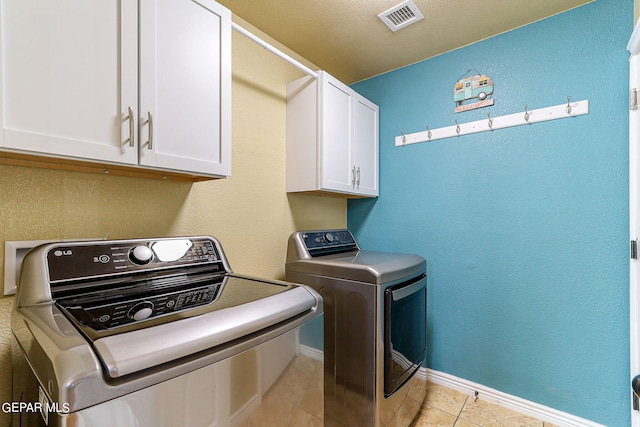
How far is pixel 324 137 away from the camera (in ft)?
6.16

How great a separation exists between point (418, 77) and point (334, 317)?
1874 millimetres

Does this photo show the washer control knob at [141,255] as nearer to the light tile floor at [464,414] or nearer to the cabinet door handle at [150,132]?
the cabinet door handle at [150,132]

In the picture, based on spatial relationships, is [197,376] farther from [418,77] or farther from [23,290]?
[418,77]

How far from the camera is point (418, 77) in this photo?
227cm

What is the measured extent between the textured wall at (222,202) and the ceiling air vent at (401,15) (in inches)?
28.0

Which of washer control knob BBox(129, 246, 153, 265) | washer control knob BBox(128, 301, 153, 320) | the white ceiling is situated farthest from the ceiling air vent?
washer control knob BBox(128, 301, 153, 320)

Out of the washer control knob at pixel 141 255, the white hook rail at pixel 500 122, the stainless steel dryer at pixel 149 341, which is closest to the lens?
the stainless steel dryer at pixel 149 341

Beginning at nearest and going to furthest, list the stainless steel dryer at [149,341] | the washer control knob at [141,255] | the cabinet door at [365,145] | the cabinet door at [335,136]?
1. the stainless steel dryer at [149,341]
2. the washer control knob at [141,255]
3. the cabinet door at [335,136]
4. the cabinet door at [365,145]

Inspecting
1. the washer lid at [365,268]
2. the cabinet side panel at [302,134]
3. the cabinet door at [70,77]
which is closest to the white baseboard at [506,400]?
the washer lid at [365,268]

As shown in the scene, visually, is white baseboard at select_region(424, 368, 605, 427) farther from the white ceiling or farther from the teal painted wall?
the white ceiling

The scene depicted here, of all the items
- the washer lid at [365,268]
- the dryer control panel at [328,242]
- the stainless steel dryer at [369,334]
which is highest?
the dryer control panel at [328,242]

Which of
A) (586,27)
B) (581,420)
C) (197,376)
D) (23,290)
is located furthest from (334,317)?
(586,27)

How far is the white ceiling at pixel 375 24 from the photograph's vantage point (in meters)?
1.66

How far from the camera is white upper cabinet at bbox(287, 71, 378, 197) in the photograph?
1891mm
